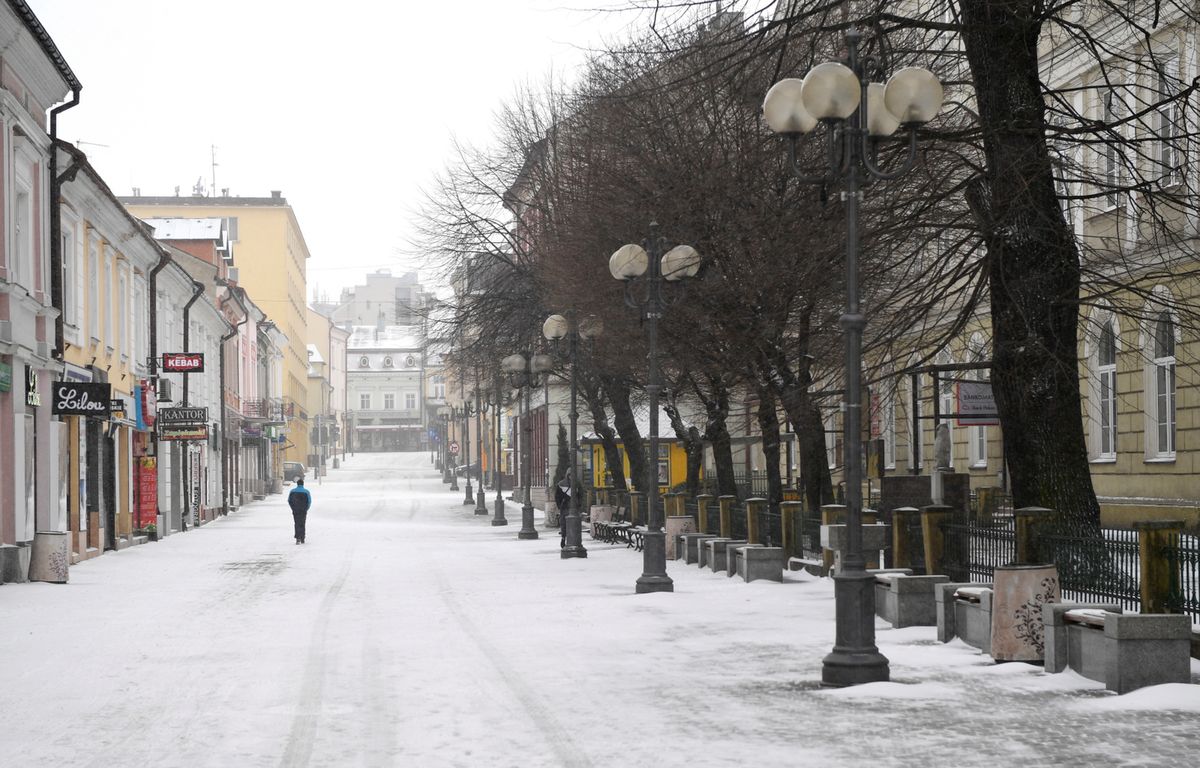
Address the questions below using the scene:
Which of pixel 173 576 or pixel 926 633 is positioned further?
pixel 173 576

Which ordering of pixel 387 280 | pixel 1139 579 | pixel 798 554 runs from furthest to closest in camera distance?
pixel 387 280
pixel 798 554
pixel 1139 579

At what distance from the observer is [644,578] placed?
774 inches

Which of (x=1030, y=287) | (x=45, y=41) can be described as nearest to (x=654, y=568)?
(x=1030, y=287)

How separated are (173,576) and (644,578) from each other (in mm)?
8320

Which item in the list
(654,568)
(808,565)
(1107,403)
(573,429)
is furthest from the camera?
(1107,403)

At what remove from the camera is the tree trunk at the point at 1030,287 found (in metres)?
15.0

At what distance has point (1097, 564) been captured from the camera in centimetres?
1173

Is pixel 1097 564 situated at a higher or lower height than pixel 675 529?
higher

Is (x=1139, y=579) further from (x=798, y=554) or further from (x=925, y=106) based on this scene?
(x=798, y=554)

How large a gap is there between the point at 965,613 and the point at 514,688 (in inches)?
162

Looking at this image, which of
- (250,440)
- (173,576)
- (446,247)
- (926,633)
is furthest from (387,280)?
(926,633)

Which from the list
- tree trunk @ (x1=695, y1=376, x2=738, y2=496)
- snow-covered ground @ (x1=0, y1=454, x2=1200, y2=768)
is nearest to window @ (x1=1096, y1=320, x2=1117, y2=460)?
tree trunk @ (x1=695, y1=376, x2=738, y2=496)

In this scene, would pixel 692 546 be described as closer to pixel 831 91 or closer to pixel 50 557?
pixel 50 557

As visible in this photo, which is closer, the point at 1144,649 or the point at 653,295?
the point at 1144,649
